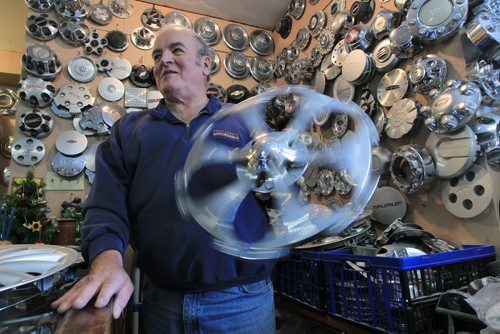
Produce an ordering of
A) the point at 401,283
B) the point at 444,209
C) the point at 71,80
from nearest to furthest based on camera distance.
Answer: the point at 401,283, the point at 444,209, the point at 71,80

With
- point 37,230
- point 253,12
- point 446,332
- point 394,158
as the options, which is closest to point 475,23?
point 394,158

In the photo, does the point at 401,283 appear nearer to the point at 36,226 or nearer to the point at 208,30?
the point at 36,226

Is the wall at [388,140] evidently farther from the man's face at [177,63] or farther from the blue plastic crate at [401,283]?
the man's face at [177,63]

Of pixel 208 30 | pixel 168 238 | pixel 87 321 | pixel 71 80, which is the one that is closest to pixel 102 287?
pixel 87 321

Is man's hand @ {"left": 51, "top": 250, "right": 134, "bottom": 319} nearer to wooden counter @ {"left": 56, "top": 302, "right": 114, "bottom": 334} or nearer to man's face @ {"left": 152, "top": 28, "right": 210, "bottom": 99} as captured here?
wooden counter @ {"left": 56, "top": 302, "right": 114, "bottom": 334}

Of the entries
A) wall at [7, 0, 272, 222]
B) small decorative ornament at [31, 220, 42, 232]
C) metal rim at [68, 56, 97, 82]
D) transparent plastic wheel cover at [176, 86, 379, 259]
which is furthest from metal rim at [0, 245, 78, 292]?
metal rim at [68, 56, 97, 82]

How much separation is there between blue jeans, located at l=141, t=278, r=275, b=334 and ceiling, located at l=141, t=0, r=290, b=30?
6.69 ft

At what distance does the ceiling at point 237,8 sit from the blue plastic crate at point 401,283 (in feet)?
6.39

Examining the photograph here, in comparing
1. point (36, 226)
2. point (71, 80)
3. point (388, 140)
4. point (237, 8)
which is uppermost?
point (237, 8)

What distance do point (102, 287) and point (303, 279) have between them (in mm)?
794

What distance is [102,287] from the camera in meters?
0.56

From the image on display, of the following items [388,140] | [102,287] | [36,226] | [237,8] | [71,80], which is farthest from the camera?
[237,8]

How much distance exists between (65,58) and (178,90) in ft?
4.92

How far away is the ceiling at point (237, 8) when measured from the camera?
2262mm
